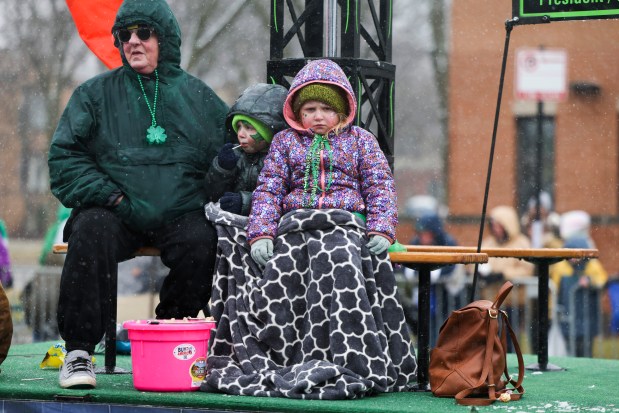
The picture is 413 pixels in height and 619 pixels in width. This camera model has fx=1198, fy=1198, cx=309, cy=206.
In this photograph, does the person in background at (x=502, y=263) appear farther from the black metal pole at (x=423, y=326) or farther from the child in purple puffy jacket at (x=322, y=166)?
the child in purple puffy jacket at (x=322, y=166)

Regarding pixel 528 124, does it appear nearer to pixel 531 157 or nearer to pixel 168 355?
pixel 531 157

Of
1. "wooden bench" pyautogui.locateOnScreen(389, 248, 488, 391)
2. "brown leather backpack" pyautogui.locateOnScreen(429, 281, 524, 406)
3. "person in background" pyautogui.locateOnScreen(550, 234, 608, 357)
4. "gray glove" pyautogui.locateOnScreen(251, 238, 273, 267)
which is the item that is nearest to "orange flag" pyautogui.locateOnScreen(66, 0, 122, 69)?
"gray glove" pyautogui.locateOnScreen(251, 238, 273, 267)

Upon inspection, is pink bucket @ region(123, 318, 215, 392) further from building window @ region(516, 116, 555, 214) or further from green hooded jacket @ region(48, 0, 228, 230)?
building window @ region(516, 116, 555, 214)

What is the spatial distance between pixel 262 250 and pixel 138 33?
1397mm

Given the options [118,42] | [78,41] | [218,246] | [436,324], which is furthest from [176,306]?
[78,41]

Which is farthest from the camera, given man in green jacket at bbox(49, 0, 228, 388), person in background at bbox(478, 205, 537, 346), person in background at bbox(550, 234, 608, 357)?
person in background at bbox(478, 205, 537, 346)

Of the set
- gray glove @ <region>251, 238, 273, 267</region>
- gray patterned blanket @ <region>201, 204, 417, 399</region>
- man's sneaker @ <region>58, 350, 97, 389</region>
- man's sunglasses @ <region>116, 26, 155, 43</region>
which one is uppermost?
man's sunglasses @ <region>116, 26, 155, 43</region>

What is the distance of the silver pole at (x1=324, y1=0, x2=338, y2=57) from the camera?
22.7ft

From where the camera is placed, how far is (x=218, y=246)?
19.9ft

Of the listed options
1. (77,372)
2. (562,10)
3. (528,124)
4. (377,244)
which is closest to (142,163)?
(77,372)

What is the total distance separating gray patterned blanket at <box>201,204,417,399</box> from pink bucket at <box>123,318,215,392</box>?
0.12 m

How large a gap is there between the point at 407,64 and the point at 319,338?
47.3 ft

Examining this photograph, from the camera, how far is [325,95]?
602 cm

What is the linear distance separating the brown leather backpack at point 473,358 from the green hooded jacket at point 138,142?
5.03ft
